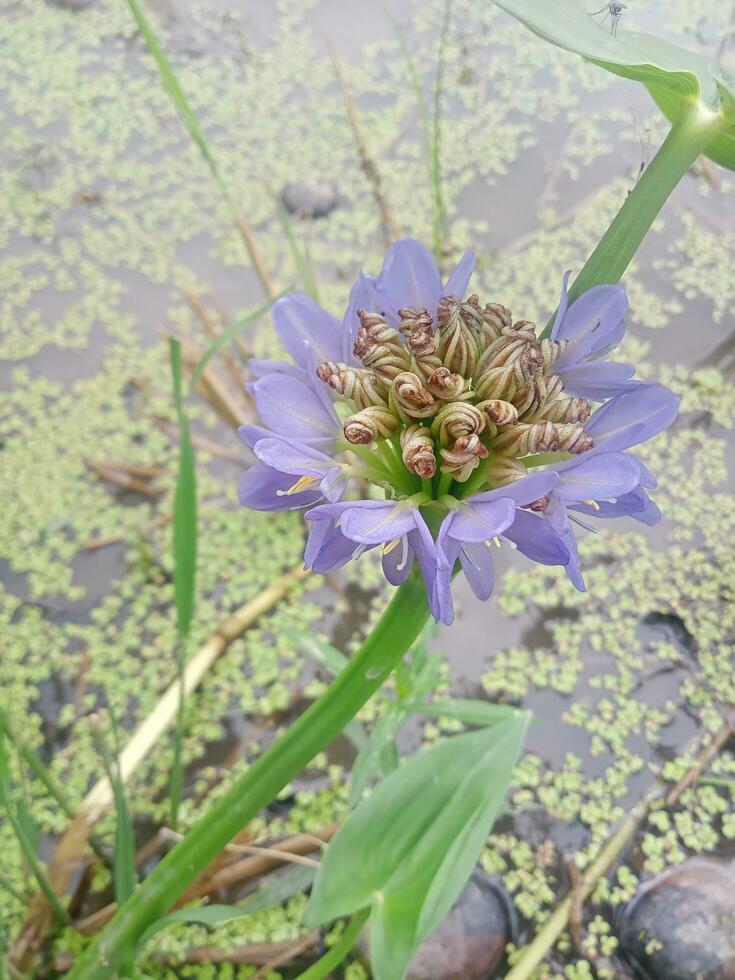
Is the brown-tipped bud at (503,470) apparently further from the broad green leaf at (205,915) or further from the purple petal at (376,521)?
the broad green leaf at (205,915)

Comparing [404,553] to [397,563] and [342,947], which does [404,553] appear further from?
[342,947]

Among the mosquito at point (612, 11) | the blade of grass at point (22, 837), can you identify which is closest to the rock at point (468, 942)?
the blade of grass at point (22, 837)

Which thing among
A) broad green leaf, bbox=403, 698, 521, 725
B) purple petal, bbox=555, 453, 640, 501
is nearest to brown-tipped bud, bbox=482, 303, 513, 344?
purple petal, bbox=555, 453, 640, 501

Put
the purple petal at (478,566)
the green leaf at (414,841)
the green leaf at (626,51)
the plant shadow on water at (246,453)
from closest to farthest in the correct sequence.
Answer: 1. the green leaf at (626,51)
2. the purple petal at (478,566)
3. the green leaf at (414,841)
4. the plant shadow on water at (246,453)

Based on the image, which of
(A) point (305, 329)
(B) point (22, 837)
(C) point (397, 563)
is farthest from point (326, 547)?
(B) point (22, 837)

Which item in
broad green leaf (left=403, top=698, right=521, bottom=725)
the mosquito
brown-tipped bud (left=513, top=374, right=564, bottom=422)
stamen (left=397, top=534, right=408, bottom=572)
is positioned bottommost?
broad green leaf (left=403, top=698, right=521, bottom=725)

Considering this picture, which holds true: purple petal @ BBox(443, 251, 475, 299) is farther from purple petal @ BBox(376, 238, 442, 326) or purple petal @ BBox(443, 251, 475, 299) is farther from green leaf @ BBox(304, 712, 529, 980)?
green leaf @ BBox(304, 712, 529, 980)
